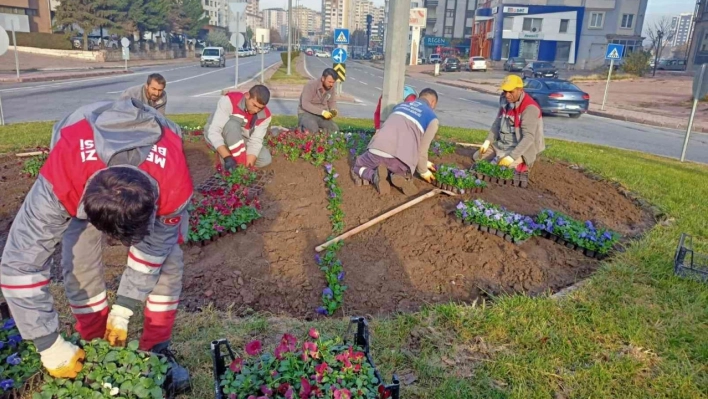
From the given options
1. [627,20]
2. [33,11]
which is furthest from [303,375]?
[627,20]

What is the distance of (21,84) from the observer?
20.5 meters

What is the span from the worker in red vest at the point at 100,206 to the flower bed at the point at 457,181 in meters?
3.50

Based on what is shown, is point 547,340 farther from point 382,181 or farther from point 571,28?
point 571,28

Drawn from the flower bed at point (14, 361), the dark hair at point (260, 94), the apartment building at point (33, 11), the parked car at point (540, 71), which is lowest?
the flower bed at point (14, 361)

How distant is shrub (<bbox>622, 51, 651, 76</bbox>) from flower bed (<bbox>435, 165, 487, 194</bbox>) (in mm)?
38187

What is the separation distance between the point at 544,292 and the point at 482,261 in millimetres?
700

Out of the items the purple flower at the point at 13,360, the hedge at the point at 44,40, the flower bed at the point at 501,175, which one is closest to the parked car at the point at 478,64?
the hedge at the point at 44,40

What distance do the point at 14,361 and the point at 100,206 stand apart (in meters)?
1.11

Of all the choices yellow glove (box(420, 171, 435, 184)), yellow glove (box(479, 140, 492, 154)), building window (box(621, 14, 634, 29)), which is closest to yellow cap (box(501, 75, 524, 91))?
yellow glove (box(479, 140, 492, 154))

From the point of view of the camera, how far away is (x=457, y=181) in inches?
211

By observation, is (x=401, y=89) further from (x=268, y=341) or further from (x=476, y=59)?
(x=476, y=59)

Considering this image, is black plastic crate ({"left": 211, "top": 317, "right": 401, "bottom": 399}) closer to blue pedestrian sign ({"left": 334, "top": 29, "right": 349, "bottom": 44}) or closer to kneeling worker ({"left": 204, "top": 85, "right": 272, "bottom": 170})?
kneeling worker ({"left": 204, "top": 85, "right": 272, "bottom": 170})

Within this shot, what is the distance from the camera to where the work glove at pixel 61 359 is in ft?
6.79

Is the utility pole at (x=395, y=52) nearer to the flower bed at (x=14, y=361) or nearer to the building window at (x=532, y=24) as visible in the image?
the flower bed at (x=14, y=361)
